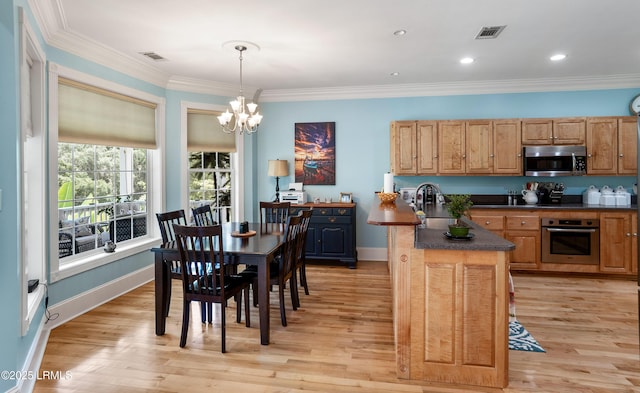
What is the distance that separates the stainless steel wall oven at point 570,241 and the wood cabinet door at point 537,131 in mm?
1078

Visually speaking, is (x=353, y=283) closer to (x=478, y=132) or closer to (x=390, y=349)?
(x=390, y=349)

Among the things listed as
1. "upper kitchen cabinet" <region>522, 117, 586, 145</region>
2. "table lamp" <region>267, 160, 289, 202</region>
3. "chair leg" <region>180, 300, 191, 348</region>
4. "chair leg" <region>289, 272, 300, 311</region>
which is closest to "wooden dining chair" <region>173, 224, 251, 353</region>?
"chair leg" <region>180, 300, 191, 348</region>

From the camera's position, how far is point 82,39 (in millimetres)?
3643

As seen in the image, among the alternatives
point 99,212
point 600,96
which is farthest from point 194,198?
point 600,96

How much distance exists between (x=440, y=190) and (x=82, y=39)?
4810 mm

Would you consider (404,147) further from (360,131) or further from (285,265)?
(285,265)

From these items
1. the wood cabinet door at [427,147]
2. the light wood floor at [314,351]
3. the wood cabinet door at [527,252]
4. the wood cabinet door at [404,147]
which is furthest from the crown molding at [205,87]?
the wood cabinet door at [527,252]

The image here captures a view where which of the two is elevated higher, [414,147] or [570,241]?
[414,147]

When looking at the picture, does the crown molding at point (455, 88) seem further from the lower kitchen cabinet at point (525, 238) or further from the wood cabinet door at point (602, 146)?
the lower kitchen cabinet at point (525, 238)

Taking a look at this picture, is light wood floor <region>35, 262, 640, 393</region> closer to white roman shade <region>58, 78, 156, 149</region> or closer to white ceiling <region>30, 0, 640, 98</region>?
white roman shade <region>58, 78, 156, 149</region>

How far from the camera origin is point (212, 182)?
5.60 m

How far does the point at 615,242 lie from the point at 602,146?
1277 mm

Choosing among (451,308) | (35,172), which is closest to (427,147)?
(451,308)

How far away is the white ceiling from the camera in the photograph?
10.1 feet
